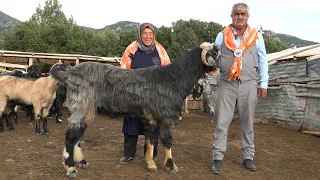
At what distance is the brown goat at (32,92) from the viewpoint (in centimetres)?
855

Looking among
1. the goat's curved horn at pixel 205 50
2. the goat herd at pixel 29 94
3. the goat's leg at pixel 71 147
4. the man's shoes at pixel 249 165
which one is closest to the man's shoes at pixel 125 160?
the goat's leg at pixel 71 147

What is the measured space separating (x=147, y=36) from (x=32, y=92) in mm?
4943

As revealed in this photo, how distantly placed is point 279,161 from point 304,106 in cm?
380

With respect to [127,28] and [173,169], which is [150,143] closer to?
[173,169]

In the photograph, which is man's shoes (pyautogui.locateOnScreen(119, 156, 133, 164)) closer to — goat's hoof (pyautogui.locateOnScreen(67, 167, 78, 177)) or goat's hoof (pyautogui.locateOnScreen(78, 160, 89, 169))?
goat's hoof (pyautogui.locateOnScreen(78, 160, 89, 169))

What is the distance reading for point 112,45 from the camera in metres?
33.3

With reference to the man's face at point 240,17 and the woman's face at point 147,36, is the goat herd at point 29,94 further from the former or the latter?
the man's face at point 240,17

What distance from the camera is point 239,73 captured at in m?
4.77

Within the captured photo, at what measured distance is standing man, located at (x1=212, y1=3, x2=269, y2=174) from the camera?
189 inches

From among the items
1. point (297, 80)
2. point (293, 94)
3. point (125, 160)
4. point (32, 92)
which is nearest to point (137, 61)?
point (125, 160)

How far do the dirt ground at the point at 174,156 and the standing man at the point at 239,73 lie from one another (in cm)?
45

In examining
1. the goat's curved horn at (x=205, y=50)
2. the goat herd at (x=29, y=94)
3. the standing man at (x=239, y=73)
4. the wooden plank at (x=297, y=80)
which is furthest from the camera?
the wooden plank at (x=297, y=80)

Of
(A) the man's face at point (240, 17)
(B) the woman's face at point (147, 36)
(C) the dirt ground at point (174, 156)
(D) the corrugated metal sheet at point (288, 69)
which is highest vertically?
(A) the man's face at point (240, 17)

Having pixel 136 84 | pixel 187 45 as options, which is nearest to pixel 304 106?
pixel 136 84
